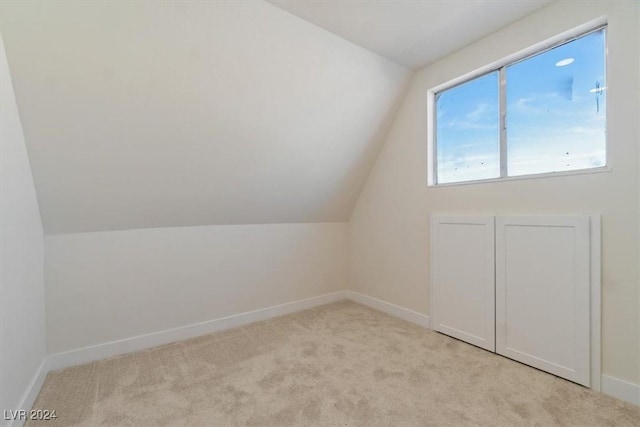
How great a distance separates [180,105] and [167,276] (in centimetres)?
144

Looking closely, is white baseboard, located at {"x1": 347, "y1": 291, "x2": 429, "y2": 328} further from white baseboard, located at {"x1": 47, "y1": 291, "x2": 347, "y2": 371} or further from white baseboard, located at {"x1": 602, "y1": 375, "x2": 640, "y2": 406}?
white baseboard, located at {"x1": 602, "y1": 375, "x2": 640, "y2": 406}

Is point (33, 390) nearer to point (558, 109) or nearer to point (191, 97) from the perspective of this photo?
point (191, 97)

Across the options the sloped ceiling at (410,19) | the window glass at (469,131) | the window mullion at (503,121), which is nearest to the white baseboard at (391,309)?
the window glass at (469,131)

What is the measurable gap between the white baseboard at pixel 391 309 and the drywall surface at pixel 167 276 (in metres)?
0.47

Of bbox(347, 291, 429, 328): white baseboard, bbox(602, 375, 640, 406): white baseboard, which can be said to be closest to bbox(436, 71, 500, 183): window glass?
bbox(347, 291, 429, 328): white baseboard

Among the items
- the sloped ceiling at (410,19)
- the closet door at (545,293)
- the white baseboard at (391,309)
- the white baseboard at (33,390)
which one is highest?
the sloped ceiling at (410,19)

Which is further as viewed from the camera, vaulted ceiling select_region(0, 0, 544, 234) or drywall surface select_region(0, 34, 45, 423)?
vaulted ceiling select_region(0, 0, 544, 234)

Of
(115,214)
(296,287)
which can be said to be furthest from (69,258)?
(296,287)

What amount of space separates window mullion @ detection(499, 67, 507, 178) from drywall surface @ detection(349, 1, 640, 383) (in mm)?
141

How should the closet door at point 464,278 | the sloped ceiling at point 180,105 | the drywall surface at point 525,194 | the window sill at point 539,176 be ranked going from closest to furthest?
the sloped ceiling at point 180,105 → the drywall surface at point 525,194 → the window sill at point 539,176 → the closet door at point 464,278

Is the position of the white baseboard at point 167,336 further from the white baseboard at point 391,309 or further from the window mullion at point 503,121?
the window mullion at point 503,121

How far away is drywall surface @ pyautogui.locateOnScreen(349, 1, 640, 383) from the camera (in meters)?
1.57

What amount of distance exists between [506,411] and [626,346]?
799mm

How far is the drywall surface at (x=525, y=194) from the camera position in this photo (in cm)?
157
